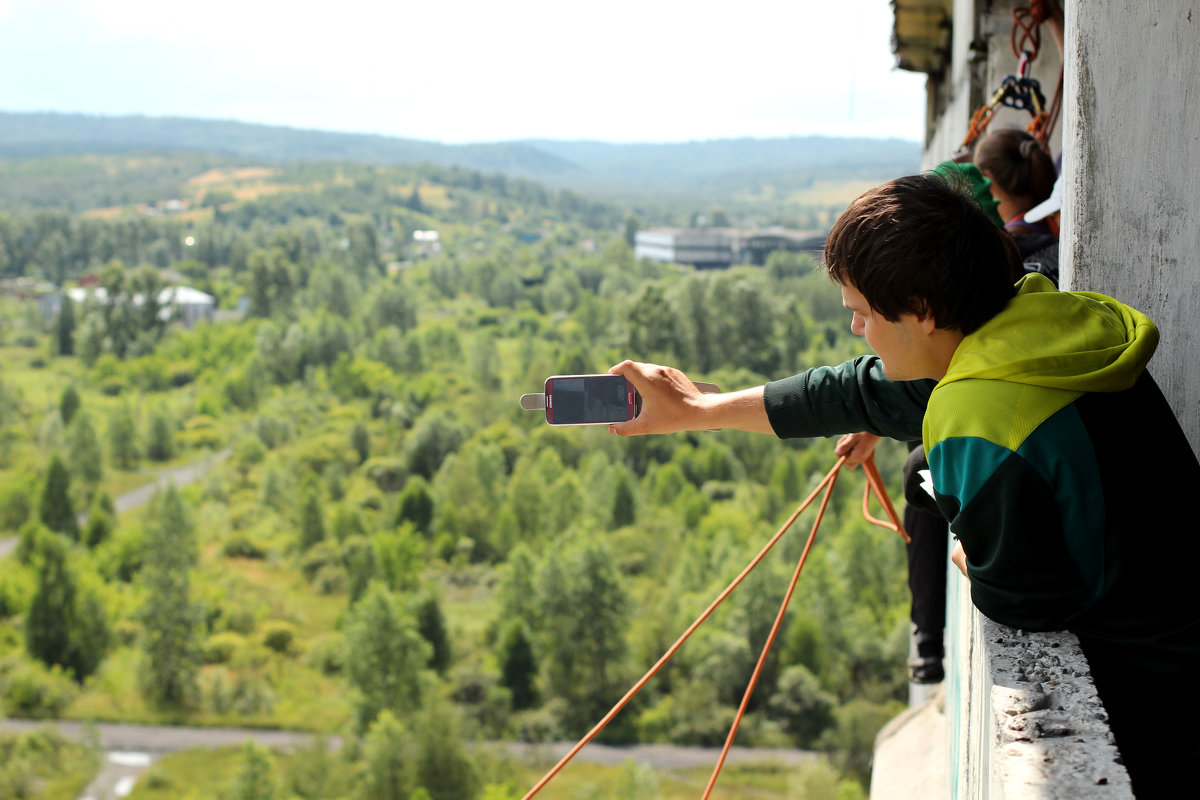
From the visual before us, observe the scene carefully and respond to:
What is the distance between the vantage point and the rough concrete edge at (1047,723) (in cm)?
97

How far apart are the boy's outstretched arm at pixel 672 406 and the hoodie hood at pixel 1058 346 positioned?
0.71 metres

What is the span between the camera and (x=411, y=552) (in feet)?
129

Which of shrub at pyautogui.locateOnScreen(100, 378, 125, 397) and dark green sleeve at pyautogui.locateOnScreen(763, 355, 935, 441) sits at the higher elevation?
dark green sleeve at pyautogui.locateOnScreen(763, 355, 935, 441)

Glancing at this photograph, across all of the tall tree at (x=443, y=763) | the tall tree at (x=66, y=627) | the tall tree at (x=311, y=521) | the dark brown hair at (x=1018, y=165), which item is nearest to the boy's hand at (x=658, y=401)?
the dark brown hair at (x=1018, y=165)

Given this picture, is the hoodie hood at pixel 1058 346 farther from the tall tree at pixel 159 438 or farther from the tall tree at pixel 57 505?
the tall tree at pixel 159 438

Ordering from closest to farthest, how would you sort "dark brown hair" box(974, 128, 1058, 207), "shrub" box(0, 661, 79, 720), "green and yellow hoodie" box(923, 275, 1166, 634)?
"green and yellow hoodie" box(923, 275, 1166, 634) → "dark brown hair" box(974, 128, 1058, 207) → "shrub" box(0, 661, 79, 720)

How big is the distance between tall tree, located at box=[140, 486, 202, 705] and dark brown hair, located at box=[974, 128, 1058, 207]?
112 ft

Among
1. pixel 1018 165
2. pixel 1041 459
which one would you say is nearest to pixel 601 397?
pixel 1041 459

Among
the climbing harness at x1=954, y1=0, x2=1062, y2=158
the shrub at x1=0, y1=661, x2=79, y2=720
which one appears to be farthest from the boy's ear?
the shrub at x1=0, y1=661, x2=79, y2=720

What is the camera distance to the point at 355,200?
5037 inches

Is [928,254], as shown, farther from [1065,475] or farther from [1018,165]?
[1018,165]

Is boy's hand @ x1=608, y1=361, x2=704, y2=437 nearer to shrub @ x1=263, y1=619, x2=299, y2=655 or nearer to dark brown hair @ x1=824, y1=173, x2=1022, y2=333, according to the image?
dark brown hair @ x1=824, y1=173, x2=1022, y2=333

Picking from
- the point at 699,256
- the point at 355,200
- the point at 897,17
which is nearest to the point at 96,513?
the point at 897,17

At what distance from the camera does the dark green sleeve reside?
178 centimetres
